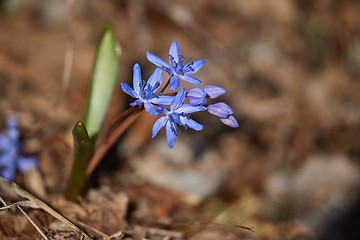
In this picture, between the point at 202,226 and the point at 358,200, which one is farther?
the point at 358,200

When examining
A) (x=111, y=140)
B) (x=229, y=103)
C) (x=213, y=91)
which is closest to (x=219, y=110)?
(x=213, y=91)

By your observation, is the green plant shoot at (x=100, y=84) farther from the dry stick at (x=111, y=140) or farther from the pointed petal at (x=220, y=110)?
the pointed petal at (x=220, y=110)

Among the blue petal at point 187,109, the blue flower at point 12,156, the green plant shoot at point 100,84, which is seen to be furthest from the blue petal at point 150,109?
the blue flower at point 12,156

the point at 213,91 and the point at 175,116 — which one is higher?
the point at 213,91

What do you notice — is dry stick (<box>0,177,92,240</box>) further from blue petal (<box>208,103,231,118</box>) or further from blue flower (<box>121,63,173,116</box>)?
blue petal (<box>208,103,231,118</box>)

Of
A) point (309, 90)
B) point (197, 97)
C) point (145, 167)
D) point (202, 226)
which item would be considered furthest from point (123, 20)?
point (197, 97)

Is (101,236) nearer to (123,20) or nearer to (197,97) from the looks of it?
(197,97)

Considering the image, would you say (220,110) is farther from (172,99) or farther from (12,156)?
(12,156)
